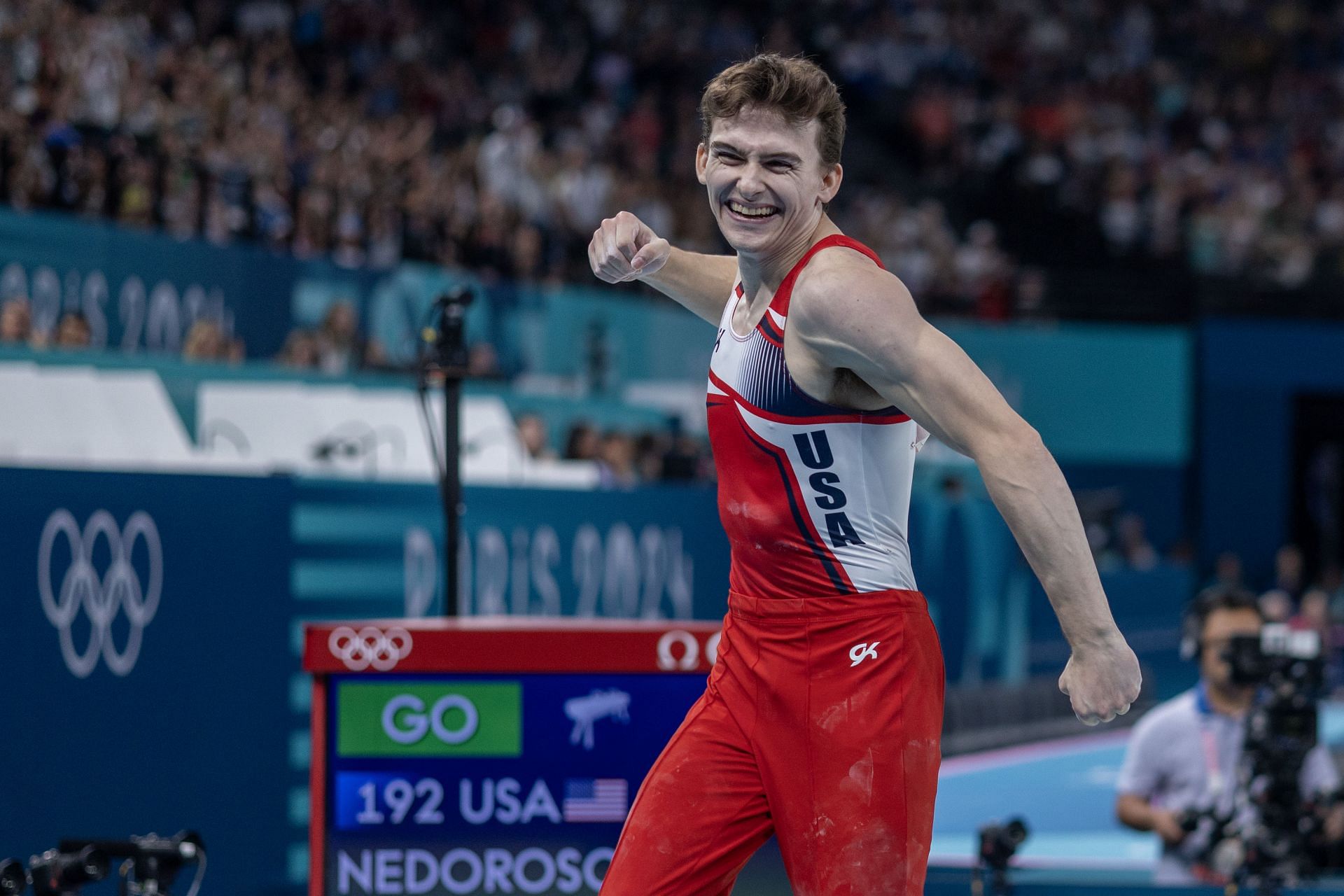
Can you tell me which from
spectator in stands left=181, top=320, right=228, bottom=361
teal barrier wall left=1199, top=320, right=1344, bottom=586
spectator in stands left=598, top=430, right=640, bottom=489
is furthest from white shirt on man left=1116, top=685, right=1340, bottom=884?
teal barrier wall left=1199, top=320, right=1344, bottom=586

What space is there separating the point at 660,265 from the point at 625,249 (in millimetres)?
134

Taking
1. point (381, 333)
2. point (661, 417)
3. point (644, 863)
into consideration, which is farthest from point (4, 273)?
point (644, 863)

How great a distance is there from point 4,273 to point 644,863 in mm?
7908

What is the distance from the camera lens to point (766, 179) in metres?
3.21

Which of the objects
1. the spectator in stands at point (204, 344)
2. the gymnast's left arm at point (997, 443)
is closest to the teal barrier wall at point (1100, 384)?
the spectator in stands at point (204, 344)

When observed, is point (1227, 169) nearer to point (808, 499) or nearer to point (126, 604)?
point (126, 604)

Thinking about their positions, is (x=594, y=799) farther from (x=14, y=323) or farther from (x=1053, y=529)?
(x=14, y=323)

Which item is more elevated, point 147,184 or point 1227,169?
point 1227,169

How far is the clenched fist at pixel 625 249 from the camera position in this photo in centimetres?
347

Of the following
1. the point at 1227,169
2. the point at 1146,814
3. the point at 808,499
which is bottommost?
the point at 1146,814

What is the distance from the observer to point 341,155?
13.3 metres

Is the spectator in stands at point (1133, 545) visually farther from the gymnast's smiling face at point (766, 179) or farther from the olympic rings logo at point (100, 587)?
the gymnast's smiling face at point (766, 179)

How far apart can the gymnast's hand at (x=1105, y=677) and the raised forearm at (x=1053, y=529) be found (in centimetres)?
2

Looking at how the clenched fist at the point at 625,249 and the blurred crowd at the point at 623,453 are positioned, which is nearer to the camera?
the clenched fist at the point at 625,249
